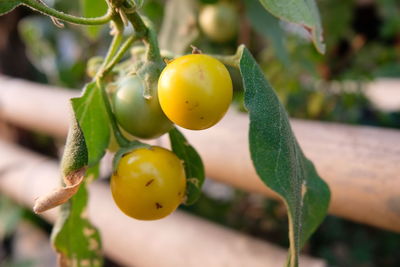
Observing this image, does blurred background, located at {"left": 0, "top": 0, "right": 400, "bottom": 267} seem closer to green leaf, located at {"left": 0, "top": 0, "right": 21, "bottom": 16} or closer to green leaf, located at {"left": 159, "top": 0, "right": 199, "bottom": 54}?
green leaf, located at {"left": 159, "top": 0, "right": 199, "bottom": 54}

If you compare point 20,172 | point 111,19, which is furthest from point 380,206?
point 20,172

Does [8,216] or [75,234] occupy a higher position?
[75,234]

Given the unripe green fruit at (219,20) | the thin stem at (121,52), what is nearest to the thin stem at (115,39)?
the thin stem at (121,52)

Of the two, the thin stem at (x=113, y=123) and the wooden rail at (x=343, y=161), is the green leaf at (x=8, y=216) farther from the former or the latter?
the thin stem at (x=113, y=123)

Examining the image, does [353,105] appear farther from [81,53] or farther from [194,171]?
[81,53]

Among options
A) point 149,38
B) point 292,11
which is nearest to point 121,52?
point 149,38

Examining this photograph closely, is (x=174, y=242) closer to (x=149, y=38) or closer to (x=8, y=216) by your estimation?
(x=149, y=38)
